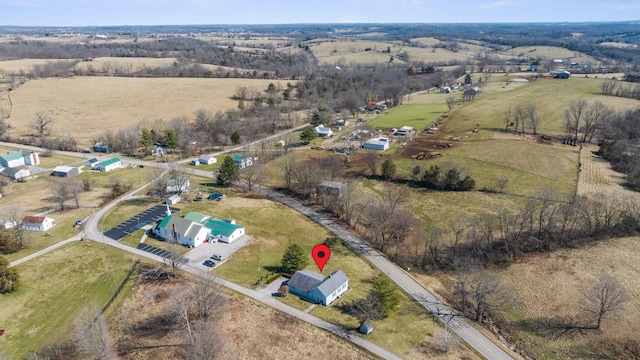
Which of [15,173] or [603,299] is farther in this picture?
[15,173]

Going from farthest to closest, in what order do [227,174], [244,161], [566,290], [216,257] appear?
[244,161] < [227,174] < [216,257] < [566,290]

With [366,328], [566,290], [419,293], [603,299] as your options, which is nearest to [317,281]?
[366,328]

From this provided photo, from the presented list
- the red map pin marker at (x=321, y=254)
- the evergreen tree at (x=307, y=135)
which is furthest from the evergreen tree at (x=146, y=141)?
the red map pin marker at (x=321, y=254)

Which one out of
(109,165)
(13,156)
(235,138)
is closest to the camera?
(13,156)

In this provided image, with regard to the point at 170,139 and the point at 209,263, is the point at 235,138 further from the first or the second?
the point at 209,263

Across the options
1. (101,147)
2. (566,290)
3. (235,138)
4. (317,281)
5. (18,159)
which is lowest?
(566,290)

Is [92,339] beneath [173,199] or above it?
above

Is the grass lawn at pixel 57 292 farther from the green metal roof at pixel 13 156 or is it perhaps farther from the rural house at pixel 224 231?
the green metal roof at pixel 13 156
